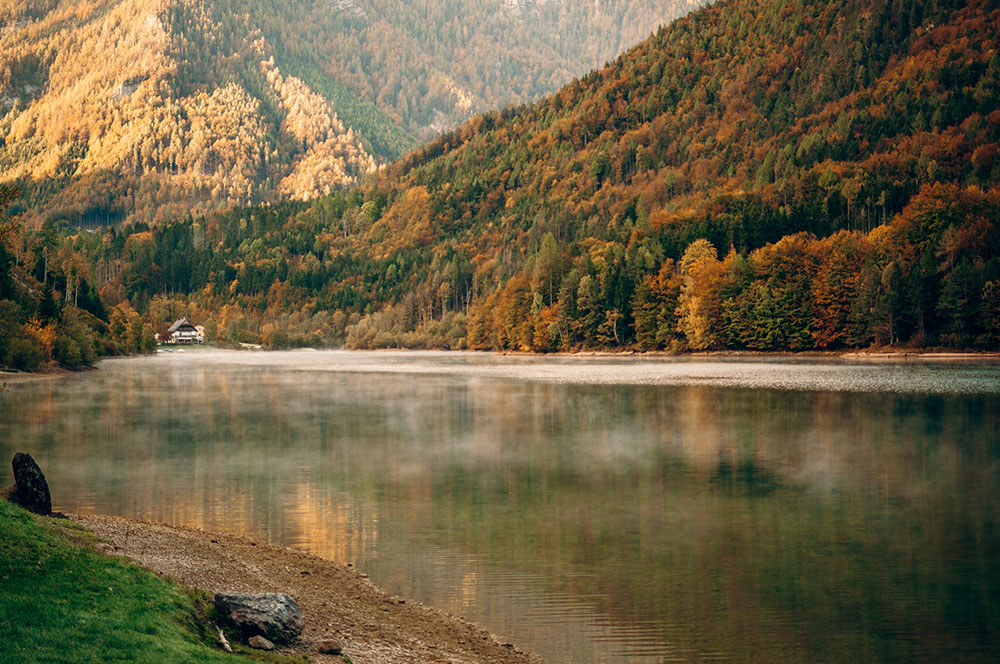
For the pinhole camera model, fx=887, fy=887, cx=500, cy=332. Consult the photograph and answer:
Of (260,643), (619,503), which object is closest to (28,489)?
(260,643)

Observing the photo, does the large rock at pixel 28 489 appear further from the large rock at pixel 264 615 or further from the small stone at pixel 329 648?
the small stone at pixel 329 648

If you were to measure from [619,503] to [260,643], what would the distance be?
18241 millimetres

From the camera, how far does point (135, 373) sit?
12619cm

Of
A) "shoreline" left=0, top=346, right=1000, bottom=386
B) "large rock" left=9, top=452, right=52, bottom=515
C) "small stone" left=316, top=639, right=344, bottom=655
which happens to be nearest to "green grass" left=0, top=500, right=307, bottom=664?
"small stone" left=316, top=639, right=344, bottom=655

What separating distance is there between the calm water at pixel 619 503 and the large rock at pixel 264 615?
430 centimetres

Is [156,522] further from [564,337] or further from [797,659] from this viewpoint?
[564,337]

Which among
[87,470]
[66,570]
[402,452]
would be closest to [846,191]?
[402,452]

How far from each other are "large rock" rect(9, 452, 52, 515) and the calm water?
6285mm

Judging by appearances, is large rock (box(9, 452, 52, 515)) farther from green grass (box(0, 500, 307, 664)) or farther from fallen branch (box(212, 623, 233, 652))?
fallen branch (box(212, 623, 233, 652))

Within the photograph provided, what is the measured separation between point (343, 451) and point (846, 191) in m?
164

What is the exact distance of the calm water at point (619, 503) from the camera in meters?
18.6

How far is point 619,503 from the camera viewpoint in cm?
3164

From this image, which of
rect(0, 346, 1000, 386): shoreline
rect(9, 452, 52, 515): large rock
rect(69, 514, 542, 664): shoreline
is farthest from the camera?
rect(0, 346, 1000, 386): shoreline

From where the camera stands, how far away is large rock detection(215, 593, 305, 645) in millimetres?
15906
